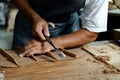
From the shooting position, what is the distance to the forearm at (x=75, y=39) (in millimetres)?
1273

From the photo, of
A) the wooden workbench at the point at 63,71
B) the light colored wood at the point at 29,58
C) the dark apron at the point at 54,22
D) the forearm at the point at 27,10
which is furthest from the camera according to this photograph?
the dark apron at the point at 54,22

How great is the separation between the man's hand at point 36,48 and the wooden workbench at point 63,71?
11 centimetres

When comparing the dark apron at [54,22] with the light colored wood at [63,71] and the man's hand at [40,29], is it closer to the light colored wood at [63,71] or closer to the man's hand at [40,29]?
the man's hand at [40,29]

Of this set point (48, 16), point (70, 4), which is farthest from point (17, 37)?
point (70, 4)

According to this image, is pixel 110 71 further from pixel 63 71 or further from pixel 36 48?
pixel 36 48

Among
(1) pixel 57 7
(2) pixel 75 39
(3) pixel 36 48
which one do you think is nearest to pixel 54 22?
(1) pixel 57 7

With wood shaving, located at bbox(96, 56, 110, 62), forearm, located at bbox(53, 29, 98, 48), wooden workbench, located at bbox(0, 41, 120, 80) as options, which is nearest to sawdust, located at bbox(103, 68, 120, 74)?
wooden workbench, located at bbox(0, 41, 120, 80)

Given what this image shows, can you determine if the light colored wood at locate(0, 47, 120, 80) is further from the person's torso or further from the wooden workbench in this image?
the person's torso

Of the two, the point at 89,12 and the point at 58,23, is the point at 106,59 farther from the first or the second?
the point at 58,23

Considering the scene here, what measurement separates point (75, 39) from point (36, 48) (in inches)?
9.1

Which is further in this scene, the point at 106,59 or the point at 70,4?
the point at 70,4

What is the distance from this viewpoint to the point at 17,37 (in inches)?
62.1

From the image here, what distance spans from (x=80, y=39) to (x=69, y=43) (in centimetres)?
7

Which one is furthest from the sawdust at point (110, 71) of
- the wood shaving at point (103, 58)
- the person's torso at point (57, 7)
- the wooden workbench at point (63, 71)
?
the person's torso at point (57, 7)
